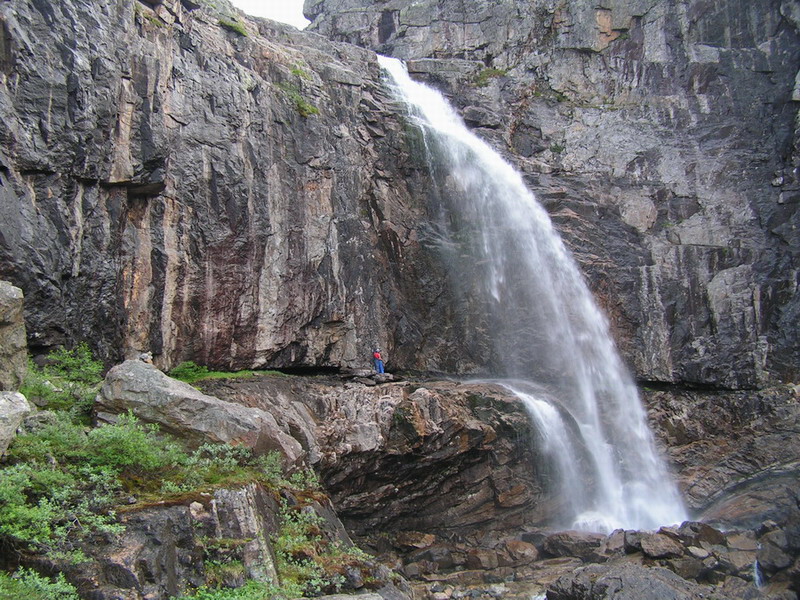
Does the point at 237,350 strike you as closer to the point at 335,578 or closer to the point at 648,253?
the point at 335,578

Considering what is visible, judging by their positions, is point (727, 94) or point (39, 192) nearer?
point (39, 192)

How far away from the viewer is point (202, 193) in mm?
17156

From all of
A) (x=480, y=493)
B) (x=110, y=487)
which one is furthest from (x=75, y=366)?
(x=480, y=493)

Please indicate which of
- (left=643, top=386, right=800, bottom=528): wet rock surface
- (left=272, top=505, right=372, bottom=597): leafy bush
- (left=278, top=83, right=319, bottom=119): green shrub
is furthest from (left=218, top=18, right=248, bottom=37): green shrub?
(left=643, top=386, right=800, bottom=528): wet rock surface

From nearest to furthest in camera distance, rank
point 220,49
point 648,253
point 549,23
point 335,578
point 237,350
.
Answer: point 335,578
point 237,350
point 220,49
point 648,253
point 549,23

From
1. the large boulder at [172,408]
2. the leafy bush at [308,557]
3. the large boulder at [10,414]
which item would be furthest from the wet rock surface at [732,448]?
the large boulder at [10,414]

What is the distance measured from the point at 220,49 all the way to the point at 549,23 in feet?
54.7

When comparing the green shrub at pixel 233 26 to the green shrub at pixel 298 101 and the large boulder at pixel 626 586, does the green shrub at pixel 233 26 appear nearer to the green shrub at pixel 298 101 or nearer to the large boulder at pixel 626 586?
the green shrub at pixel 298 101

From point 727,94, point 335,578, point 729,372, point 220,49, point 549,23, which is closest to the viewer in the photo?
point 335,578

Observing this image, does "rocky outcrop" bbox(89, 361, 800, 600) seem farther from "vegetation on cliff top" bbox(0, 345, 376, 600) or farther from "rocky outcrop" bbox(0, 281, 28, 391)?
"rocky outcrop" bbox(0, 281, 28, 391)

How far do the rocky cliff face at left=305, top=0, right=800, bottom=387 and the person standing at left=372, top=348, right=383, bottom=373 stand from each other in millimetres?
8537

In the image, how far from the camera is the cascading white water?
18562 millimetres

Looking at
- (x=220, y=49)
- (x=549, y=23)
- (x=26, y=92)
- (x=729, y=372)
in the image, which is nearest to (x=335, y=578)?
(x=26, y=92)

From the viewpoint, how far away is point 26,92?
13250 mm
